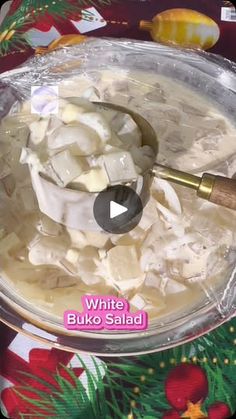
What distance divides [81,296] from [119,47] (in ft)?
1.58

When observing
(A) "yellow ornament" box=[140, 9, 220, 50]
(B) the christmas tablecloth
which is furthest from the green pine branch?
(A) "yellow ornament" box=[140, 9, 220, 50]

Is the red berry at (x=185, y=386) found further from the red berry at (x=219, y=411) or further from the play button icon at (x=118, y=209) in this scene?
the play button icon at (x=118, y=209)

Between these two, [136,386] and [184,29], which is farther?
[184,29]

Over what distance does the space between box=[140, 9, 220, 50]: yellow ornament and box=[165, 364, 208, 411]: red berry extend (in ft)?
2.07

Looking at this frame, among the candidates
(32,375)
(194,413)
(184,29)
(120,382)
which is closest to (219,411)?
(194,413)

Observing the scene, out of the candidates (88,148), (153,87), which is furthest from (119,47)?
(88,148)

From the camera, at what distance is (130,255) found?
1008mm

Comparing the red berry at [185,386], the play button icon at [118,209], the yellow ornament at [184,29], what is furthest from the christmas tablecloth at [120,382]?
the yellow ornament at [184,29]

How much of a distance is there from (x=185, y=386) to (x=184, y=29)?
70 centimetres

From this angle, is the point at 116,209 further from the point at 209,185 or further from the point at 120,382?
the point at 120,382

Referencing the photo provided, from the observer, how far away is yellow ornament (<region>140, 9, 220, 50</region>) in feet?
4.15

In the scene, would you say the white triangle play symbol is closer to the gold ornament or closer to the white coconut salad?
the white coconut salad

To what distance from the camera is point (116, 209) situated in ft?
3.32

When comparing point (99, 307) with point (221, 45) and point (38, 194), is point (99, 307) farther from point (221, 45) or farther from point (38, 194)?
point (221, 45)
